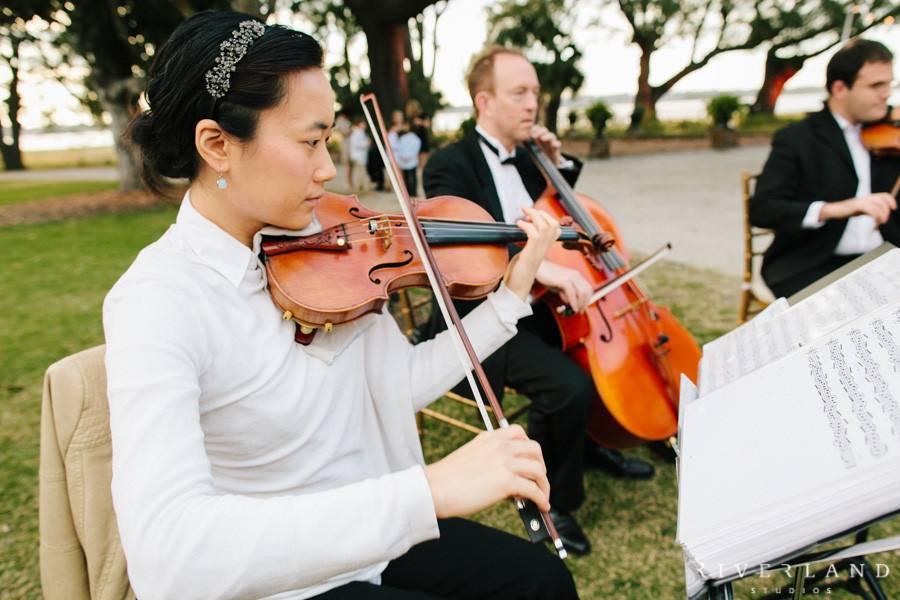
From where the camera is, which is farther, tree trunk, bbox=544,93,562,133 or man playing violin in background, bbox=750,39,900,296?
tree trunk, bbox=544,93,562,133

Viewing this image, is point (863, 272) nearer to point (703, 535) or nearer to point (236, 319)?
point (703, 535)

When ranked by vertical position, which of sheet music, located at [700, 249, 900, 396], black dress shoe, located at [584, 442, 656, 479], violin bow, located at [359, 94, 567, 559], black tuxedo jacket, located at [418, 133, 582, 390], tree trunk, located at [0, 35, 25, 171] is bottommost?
tree trunk, located at [0, 35, 25, 171]

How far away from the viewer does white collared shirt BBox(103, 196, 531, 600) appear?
0.77 metres

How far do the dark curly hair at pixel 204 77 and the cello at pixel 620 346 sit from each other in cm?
133

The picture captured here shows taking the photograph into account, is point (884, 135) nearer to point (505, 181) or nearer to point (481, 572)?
point (505, 181)

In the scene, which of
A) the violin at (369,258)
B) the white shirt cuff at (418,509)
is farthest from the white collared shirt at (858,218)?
the white shirt cuff at (418,509)

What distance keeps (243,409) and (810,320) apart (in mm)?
1070

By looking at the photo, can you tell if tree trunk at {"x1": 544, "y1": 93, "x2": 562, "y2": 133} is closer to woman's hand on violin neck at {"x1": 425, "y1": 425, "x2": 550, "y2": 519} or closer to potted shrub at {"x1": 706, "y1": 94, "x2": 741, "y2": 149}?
potted shrub at {"x1": 706, "y1": 94, "x2": 741, "y2": 149}

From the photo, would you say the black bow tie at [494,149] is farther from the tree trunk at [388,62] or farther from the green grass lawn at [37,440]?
the tree trunk at [388,62]

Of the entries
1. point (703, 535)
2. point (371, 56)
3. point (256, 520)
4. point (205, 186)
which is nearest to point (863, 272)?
point (703, 535)

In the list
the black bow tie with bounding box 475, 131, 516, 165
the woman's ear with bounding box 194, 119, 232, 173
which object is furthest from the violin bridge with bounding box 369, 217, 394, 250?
the black bow tie with bounding box 475, 131, 516, 165

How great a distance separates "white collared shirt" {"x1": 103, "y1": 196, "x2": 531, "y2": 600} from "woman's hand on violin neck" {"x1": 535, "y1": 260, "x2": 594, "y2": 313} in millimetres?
595

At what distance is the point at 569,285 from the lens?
203 centimetres

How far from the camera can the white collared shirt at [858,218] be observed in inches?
110
